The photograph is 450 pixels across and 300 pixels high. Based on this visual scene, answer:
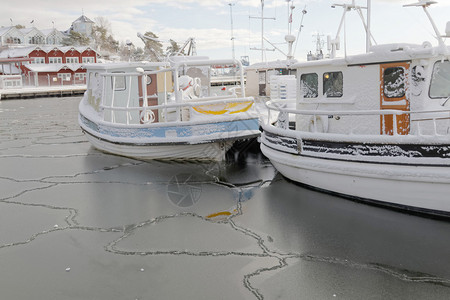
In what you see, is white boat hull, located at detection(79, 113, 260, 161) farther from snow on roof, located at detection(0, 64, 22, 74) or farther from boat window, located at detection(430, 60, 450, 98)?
snow on roof, located at detection(0, 64, 22, 74)

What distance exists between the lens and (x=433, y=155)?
7.22 meters

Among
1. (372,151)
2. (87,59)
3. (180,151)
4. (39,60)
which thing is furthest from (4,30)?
(372,151)

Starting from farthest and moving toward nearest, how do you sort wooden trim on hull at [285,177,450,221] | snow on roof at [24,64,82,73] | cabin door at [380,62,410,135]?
snow on roof at [24,64,82,73], cabin door at [380,62,410,135], wooden trim on hull at [285,177,450,221]

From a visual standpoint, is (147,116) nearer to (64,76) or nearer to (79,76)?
(64,76)

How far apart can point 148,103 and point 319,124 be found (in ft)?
21.2

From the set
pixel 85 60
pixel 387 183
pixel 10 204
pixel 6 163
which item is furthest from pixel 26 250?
pixel 85 60

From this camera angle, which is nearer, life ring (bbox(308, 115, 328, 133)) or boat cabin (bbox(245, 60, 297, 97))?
life ring (bbox(308, 115, 328, 133))

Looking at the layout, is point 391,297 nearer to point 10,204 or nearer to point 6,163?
point 10,204

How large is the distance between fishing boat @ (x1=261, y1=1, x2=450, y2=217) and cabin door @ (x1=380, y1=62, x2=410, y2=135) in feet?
0.06

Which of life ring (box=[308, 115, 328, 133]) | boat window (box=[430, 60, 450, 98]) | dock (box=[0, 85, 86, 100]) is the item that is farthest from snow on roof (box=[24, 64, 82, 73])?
boat window (box=[430, 60, 450, 98])

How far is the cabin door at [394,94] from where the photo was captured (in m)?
8.12

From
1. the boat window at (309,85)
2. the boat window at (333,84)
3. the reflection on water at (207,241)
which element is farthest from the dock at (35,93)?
the boat window at (333,84)

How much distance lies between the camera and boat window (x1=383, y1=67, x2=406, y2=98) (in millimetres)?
8148

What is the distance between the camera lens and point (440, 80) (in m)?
8.08
